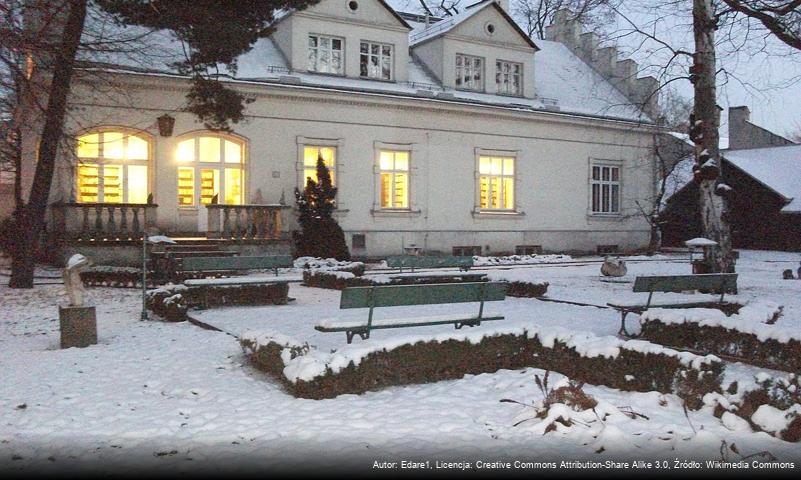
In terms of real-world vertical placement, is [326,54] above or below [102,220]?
above

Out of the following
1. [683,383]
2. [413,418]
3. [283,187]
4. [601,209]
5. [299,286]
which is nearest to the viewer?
[413,418]

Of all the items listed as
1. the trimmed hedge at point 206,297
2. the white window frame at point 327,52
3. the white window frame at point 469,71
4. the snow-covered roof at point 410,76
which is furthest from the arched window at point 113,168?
the white window frame at point 469,71

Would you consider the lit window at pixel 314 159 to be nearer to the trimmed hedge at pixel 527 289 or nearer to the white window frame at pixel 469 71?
the white window frame at pixel 469 71

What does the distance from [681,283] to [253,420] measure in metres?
7.08

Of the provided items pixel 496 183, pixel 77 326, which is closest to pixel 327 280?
pixel 77 326

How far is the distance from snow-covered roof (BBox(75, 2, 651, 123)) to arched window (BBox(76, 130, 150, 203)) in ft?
6.89

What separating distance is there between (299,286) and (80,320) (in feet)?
25.5

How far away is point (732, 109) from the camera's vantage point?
41031 mm

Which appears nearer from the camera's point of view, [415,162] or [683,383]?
[683,383]

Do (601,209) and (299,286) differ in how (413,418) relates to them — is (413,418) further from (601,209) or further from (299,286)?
(601,209)

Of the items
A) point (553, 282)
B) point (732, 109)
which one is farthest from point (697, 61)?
point (732, 109)

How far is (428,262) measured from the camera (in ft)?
54.0

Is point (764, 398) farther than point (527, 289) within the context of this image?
No

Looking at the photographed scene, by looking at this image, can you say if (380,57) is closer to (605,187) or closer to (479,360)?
(605,187)
